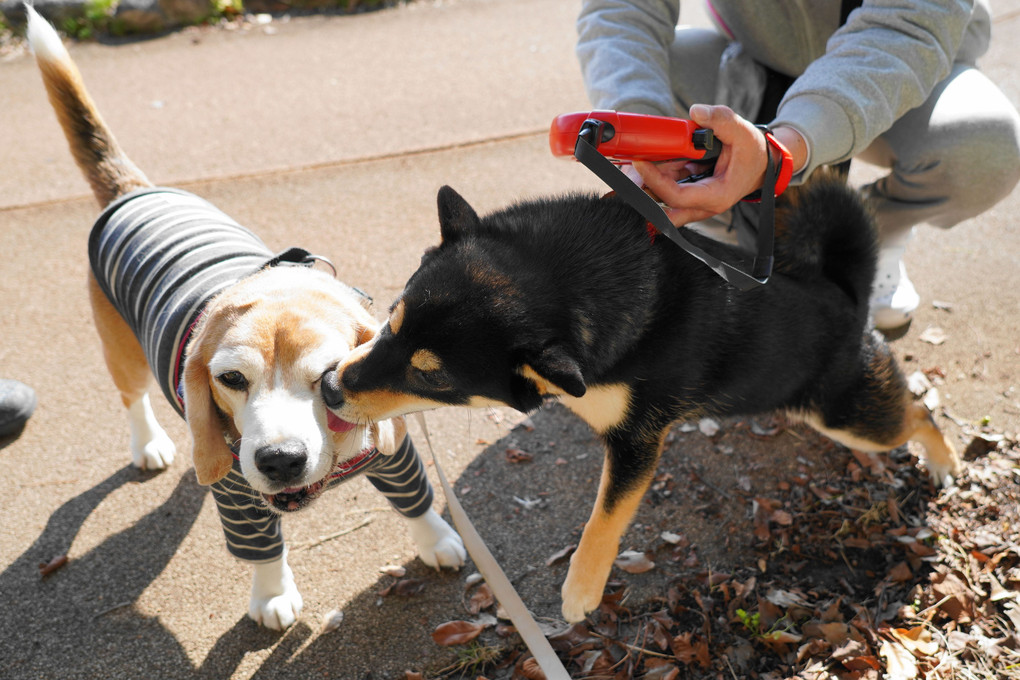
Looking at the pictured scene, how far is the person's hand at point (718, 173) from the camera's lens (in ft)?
6.23

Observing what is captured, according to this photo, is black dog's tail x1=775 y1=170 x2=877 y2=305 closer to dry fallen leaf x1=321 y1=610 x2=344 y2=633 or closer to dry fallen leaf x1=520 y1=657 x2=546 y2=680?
dry fallen leaf x1=520 y1=657 x2=546 y2=680

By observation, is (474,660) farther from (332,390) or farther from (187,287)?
(187,287)

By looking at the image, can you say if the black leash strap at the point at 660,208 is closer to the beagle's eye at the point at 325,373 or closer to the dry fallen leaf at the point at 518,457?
the beagle's eye at the point at 325,373

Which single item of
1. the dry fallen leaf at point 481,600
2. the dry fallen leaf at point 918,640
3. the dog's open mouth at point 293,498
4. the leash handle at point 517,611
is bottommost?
the dry fallen leaf at point 481,600

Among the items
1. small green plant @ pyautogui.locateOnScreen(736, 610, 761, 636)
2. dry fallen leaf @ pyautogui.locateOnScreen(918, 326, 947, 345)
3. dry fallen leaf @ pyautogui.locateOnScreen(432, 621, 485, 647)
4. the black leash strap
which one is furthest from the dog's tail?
dry fallen leaf @ pyautogui.locateOnScreen(918, 326, 947, 345)

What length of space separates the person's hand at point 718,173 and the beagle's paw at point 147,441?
2.13 m

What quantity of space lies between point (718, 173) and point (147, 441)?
7.88 feet

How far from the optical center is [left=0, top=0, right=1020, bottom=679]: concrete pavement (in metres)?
2.34

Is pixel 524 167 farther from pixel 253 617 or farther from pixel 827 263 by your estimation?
pixel 253 617

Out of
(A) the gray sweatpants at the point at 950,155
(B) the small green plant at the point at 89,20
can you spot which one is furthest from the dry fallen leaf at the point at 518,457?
(B) the small green plant at the point at 89,20

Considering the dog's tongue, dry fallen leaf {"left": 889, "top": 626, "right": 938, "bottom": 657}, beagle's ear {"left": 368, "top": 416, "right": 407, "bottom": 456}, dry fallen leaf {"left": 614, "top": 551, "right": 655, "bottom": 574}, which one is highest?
the dog's tongue

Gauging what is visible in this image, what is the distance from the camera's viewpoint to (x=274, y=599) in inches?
89.2

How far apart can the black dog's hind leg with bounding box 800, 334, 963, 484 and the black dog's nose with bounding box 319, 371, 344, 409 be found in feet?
5.01

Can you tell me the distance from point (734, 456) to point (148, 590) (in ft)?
7.33
